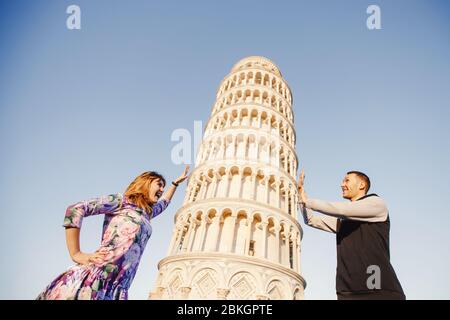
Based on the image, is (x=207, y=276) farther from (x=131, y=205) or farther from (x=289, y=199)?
(x=131, y=205)

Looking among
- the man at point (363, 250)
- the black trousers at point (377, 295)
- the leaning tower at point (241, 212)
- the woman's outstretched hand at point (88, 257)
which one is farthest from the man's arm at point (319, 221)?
the leaning tower at point (241, 212)

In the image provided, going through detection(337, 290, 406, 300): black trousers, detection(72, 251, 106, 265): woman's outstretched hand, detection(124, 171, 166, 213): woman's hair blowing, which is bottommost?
detection(337, 290, 406, 300): black trousers

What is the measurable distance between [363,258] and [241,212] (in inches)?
833

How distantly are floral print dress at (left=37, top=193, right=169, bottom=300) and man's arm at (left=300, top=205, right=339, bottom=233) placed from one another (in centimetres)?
251

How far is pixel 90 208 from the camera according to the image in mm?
3523

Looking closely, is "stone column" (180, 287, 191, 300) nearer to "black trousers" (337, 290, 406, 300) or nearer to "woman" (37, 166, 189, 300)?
"woman" (37, 166, 189, 300)

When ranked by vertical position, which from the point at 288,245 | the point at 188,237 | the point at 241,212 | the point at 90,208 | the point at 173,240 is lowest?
the point at 90,208

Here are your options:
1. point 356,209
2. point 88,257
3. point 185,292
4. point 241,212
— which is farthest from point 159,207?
point 241,212

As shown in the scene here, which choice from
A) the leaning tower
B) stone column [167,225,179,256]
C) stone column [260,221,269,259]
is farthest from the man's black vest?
stone column [167,225,179,256]

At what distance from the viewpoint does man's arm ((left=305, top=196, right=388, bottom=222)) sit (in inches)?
137

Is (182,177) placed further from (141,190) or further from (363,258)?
(363,258)

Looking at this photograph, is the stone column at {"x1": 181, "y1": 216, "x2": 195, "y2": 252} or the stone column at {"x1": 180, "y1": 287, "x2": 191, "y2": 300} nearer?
the stone column at {"x1": 180, "y1": 287, "x2": 191, "y2": 300}

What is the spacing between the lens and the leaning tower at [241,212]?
67.1ft
